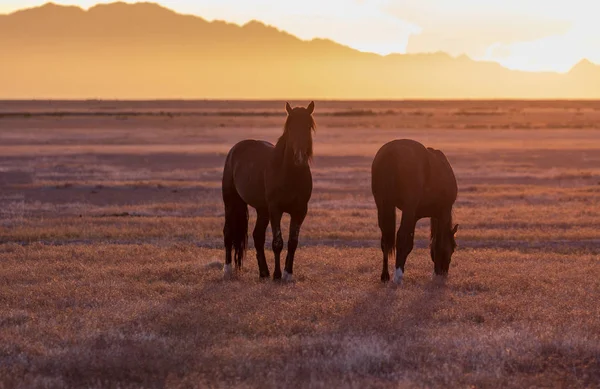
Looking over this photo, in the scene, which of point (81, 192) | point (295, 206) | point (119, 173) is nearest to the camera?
point (295, 206)

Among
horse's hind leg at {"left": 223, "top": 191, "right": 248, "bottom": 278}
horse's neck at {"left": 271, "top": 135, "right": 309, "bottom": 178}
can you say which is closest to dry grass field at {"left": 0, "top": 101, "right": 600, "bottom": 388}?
horse's hind leg at {"left": 223, "top": 191, "right": 248, "bottom": 278}

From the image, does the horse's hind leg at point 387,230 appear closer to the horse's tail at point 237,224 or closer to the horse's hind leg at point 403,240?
the horse's hind leg at point 403,240

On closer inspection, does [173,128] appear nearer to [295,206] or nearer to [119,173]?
[119,173]

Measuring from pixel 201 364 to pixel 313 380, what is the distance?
4.37 feet

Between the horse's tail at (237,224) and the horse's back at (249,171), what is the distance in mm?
199

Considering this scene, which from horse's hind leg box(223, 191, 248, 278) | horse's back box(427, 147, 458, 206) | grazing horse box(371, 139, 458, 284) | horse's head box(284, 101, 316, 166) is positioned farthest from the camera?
horse's hind leg box(223, 191, 248, 278)

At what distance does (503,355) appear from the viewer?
952 centimetres

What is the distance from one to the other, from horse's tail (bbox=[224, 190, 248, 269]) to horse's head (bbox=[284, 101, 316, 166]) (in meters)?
→ 2.51

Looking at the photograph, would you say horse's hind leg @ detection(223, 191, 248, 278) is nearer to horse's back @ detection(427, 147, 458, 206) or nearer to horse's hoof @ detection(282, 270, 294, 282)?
horse's hoof @ detection(282, 270, 294, 282)

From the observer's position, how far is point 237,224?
1566 cm

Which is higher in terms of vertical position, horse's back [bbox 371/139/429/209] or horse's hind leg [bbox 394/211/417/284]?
horse's back [bbox 371/139/429/209]

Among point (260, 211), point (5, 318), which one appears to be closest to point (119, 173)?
point (260, 211)

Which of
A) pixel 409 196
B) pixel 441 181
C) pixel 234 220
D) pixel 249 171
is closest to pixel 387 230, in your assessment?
pixel 409 196

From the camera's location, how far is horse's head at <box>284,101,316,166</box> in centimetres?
1329
